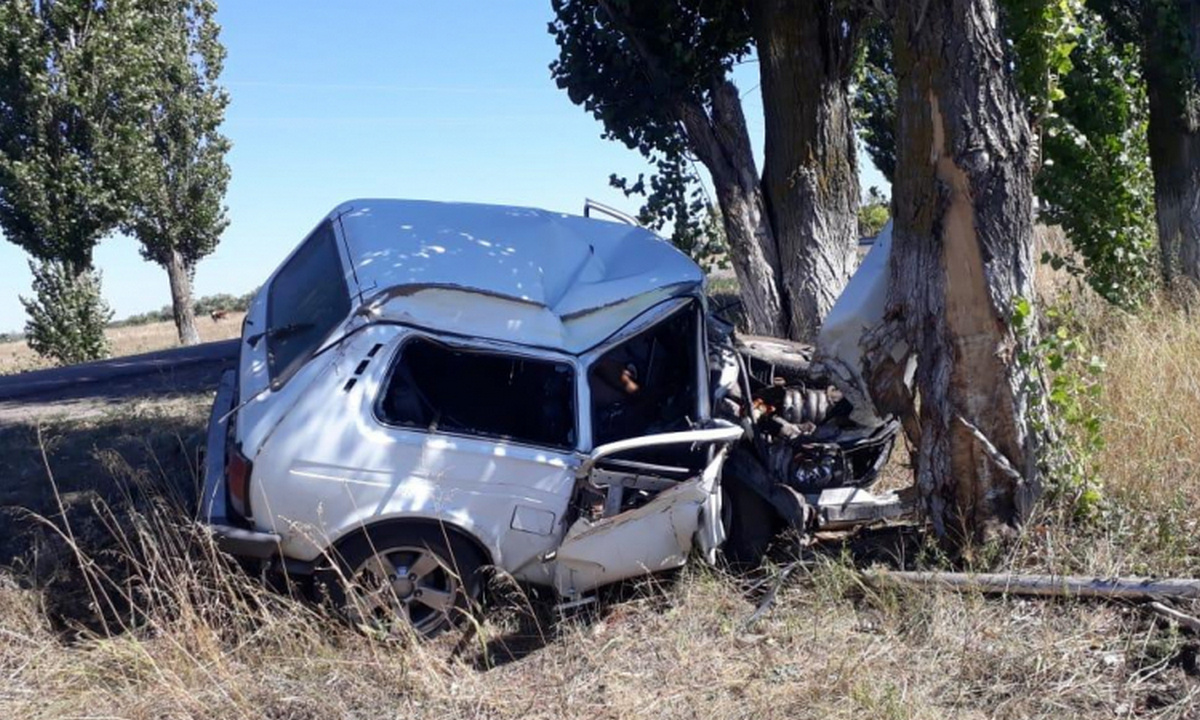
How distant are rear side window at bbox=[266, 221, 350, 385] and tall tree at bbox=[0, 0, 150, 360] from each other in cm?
1866


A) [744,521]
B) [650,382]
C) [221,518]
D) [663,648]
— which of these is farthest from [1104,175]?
[221,518]

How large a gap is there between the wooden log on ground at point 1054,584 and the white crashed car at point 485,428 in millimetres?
697

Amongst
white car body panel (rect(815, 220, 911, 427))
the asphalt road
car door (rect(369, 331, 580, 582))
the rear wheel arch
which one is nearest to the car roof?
car door (rect(369, 331, 580, 582))

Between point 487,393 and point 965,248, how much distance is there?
2.59m

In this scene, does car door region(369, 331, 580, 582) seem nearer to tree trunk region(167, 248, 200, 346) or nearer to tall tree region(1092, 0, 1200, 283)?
tall tree region(1092, 0, 1200, 283)

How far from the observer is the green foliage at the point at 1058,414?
594 centimetres

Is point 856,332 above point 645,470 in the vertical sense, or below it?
above

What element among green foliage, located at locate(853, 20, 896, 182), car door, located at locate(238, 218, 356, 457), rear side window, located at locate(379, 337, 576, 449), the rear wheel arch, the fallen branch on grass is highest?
green foliage, located at locate(853, 20, 896, 182)

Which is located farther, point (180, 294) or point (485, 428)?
point (180, 294)

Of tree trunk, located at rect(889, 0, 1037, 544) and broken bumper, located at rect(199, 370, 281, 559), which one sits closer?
broken bumper, located at rect(199, 370, 281, 559)

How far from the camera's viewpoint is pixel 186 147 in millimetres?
30391

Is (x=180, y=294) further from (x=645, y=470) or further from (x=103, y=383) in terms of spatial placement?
(x=645, y=470)

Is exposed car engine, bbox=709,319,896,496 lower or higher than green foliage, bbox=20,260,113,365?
lower

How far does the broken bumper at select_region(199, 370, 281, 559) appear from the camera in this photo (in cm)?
529
